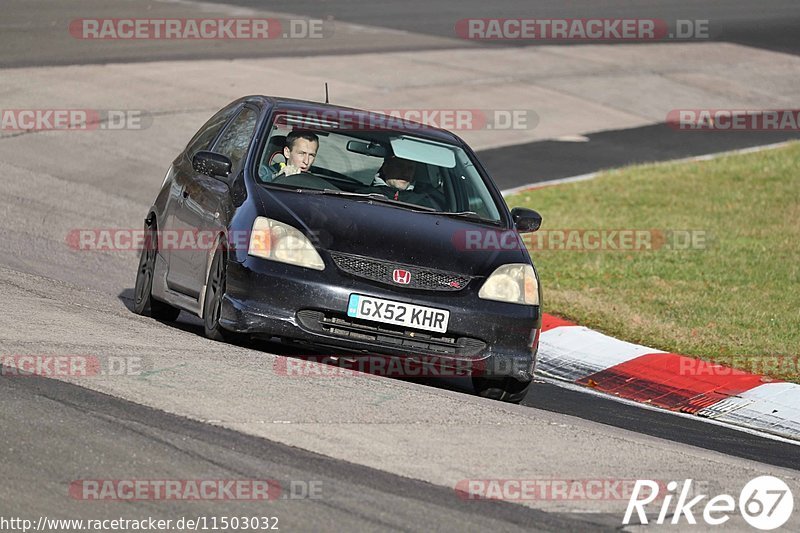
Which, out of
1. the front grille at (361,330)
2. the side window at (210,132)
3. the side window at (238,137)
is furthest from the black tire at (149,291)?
Answer: the front grille at (361,330)

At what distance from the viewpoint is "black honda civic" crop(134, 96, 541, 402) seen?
819 cm

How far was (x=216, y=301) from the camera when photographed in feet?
28.0

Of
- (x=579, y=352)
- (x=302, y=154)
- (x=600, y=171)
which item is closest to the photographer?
(x=302, y=154)

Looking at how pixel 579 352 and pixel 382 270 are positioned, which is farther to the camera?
pixel 579 352

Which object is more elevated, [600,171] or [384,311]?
[384,311]

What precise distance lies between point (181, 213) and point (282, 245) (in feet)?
5.01

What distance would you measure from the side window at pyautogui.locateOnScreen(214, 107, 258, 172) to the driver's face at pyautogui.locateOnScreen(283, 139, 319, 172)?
0.93 ft

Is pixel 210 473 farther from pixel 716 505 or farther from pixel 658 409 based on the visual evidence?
pixel 658 409

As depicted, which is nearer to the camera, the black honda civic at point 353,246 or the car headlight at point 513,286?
the black honda civic at point 353,246

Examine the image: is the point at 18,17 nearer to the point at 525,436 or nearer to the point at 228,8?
the point at 228,8

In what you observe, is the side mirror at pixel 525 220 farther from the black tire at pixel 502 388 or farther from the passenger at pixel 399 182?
the black tire at pixel 502 388

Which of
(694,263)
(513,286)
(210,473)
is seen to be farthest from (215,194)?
(694,263)

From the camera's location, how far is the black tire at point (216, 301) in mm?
8447

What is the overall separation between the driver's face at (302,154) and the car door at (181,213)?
71cm
